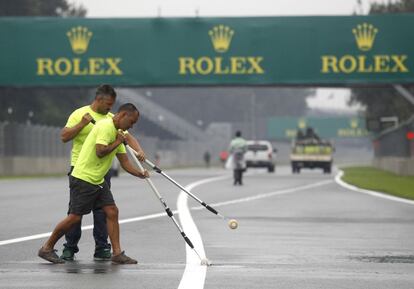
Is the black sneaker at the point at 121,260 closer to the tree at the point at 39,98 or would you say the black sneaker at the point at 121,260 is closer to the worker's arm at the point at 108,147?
the worker's arm at the point at 108,147

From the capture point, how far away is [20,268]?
1133 centimetres

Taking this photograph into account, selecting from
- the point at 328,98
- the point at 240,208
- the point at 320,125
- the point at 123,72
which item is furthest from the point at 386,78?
the point at 328,98

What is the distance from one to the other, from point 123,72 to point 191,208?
27772mm

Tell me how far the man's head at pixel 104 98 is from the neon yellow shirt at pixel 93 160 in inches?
16.7

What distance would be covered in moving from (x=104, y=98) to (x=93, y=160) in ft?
2.13

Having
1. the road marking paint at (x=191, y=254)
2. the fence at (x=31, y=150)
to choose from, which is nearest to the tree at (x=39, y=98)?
the fence at (x=31, y=150)

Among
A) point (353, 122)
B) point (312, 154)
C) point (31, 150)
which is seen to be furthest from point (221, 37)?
point (353, 122)

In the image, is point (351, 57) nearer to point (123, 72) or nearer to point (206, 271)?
point (123, 72)

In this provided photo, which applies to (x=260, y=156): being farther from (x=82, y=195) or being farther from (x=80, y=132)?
(x=82, y=195)

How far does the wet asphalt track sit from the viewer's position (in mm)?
10344

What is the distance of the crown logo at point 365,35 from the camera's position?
4931 centimetres

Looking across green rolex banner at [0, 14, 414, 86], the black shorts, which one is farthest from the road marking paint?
green rolex banner at [0, 14, 414, 86]

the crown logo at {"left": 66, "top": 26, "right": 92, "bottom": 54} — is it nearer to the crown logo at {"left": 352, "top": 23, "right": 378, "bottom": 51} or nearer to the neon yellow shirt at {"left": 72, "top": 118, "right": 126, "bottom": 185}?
the crown logo at {"left": 352, "top": 23, "right": 378, "bottom": 51}

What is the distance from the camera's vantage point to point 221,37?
163ft
